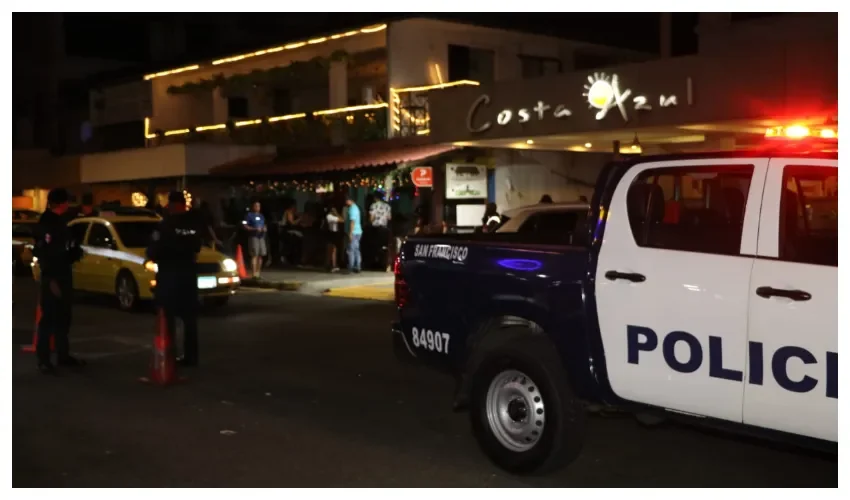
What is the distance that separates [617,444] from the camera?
6.32 meters

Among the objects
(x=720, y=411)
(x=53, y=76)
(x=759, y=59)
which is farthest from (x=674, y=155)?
(x=53, y=76)

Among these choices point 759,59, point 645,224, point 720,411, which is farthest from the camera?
point 759,59

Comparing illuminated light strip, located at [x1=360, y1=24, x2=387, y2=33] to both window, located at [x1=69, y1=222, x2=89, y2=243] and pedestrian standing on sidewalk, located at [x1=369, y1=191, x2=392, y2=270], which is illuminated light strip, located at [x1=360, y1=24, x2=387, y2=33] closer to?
pedestrian standing on sidewalk, located at [x1=369, y1=191, x2=392, y2=270]

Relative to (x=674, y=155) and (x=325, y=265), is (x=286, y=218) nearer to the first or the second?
(x=325, y=265)

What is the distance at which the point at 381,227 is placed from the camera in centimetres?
2038

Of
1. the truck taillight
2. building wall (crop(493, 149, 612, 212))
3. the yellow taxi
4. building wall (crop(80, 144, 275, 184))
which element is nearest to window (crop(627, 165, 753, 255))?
the truck taillight

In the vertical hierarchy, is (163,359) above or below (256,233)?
below

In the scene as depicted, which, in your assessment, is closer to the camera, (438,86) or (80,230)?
(80,230)

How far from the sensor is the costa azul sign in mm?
15414

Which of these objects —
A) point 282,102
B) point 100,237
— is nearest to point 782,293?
point 100,237

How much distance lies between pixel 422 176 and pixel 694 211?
47.5ft

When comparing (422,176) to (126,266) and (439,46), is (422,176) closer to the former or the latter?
(439,46)

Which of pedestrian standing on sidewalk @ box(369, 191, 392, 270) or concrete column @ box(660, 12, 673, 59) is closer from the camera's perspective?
pedestrian standing on sidewalk @ box(369, 191, 392, 270)

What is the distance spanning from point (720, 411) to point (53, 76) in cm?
4459
